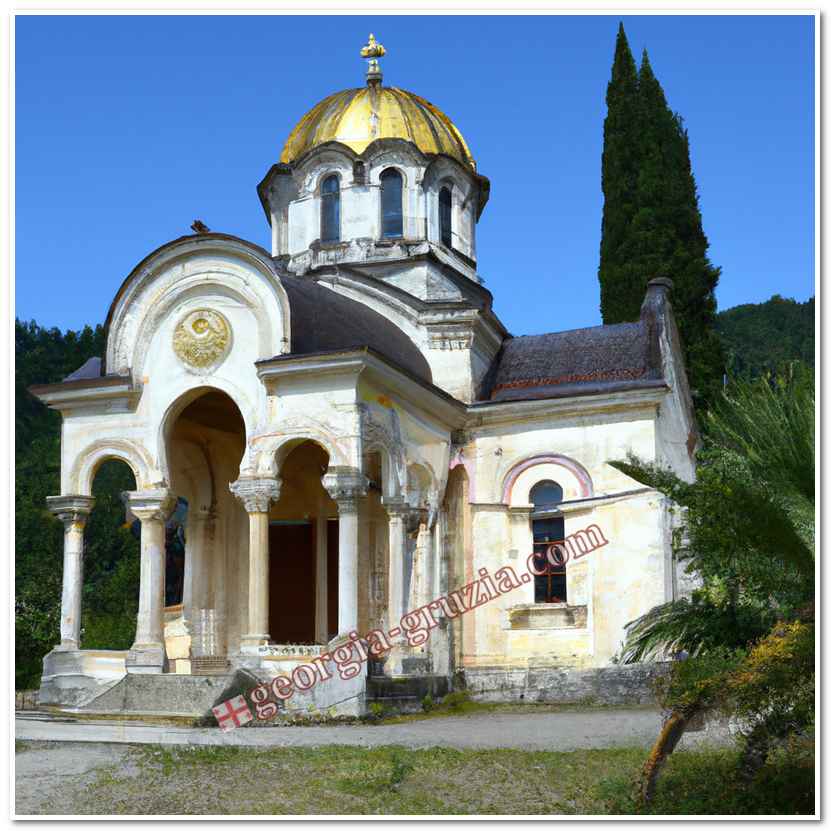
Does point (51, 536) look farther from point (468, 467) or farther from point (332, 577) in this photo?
point (468, 467)

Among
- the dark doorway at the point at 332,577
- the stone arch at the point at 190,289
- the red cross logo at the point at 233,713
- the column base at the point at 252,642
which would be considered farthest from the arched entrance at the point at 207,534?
the red cross logo at the point at 233,713

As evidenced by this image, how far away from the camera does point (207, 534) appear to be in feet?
72.4

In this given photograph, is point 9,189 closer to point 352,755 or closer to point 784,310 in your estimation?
point 352,755

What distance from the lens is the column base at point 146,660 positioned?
60.2 feet

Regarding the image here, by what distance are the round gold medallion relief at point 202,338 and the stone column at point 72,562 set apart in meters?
2.82

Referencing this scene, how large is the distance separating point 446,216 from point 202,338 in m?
8.22

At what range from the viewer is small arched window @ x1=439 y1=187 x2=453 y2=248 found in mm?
25562

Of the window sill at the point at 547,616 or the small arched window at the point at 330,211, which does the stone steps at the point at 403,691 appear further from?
the small arched window at the point at 330,211

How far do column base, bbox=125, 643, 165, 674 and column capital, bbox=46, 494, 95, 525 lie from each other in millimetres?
2419

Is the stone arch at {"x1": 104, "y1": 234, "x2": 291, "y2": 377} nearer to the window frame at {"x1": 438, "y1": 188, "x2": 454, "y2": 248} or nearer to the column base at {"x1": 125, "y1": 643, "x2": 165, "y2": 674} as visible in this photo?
the column base at {"x1": 125, "y1": 643, "x2": 165, "y2": 674}

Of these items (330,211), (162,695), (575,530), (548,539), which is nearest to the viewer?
(162,695)

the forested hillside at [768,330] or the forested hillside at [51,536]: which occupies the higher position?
the forested hillside at [768,330]

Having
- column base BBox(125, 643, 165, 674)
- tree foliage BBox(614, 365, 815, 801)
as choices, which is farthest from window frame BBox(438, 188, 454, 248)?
tree foliage BBox(614, 365, 815, 801)

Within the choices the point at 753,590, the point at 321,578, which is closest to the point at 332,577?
the point at 321,578
